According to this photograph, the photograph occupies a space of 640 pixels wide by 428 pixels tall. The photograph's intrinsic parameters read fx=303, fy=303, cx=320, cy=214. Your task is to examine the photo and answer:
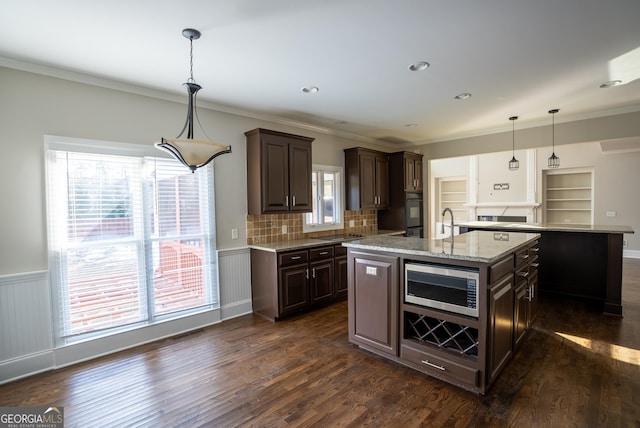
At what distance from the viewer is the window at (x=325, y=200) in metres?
4.97

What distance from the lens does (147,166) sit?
10.6 feet

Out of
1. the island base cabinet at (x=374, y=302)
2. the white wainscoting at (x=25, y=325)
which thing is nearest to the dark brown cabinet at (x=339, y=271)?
the island base cabinet at (x=374, y=302)

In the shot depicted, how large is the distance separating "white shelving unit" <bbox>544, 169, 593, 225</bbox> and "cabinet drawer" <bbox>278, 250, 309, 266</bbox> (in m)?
7.95

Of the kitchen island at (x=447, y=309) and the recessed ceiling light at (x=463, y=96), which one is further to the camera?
the recessed ceiling light at (x=463, y=96)

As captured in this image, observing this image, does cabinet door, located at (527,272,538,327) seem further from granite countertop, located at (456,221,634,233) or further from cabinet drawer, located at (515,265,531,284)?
granite countertop, located at (456,221,634,233)

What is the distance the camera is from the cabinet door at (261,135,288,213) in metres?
3.85

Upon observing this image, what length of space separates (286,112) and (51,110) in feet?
8.06

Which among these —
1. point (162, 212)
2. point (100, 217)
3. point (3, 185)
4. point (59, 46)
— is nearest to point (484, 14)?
point (59, 46)

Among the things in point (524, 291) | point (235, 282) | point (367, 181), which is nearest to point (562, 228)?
point (524, 291)

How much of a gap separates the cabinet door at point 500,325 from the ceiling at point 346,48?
Answer: 1.90m

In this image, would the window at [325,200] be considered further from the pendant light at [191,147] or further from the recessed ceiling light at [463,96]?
the pendant light at [191,147]

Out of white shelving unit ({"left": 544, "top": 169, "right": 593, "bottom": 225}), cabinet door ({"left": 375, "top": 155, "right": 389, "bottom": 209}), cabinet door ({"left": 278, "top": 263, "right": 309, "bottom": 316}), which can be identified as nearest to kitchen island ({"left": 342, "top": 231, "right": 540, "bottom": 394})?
cabinet door ({"left": 278, "top": 263, "right": 309, "bottom": 316})

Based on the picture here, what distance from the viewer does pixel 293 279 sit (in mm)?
3834

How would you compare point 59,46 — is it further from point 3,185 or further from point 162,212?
point 162,212
